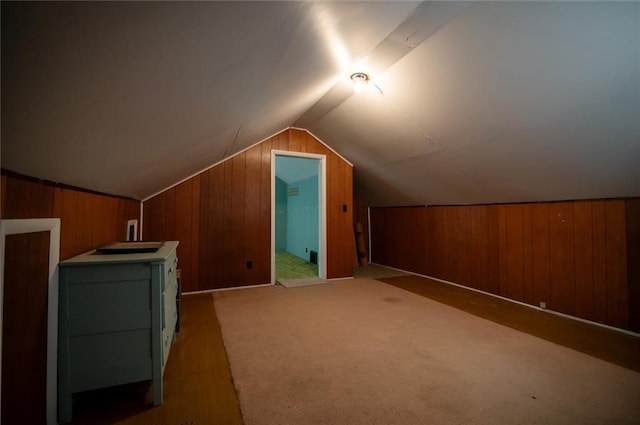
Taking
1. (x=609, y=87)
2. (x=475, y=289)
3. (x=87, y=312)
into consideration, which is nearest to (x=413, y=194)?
(x=475, y=289)

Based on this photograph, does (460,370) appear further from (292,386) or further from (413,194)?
(413,194)

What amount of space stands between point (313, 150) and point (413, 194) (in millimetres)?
1783

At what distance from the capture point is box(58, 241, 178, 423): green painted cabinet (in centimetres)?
137

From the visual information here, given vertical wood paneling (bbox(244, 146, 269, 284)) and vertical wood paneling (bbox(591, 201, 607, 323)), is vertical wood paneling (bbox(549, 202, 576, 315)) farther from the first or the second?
vertical wood paneling (bbox(244, 146, 269, 284))

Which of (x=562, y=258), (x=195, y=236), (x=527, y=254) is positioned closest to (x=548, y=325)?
(x=562, y=258)

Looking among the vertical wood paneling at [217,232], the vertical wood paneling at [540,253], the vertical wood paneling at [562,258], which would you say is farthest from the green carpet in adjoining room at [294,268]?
the vertical wood paneling at [562,258]

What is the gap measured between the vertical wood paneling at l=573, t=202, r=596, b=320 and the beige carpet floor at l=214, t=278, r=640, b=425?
33.8 inches

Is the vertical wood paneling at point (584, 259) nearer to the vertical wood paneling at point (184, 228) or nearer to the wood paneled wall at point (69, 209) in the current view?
the wood paneled wall at point (69, 209)

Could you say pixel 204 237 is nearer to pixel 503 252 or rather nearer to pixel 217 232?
pixel 217 232

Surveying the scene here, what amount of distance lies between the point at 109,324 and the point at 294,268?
12.8 ft

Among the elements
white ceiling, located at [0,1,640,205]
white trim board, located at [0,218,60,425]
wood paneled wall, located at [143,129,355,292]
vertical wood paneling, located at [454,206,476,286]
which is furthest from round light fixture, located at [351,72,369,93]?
vertical wood paneling, located at [454,206,476,286]

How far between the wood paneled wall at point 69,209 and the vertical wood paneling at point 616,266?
160 inches

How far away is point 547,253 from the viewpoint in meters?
2.93

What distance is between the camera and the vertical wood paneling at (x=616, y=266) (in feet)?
7.79
